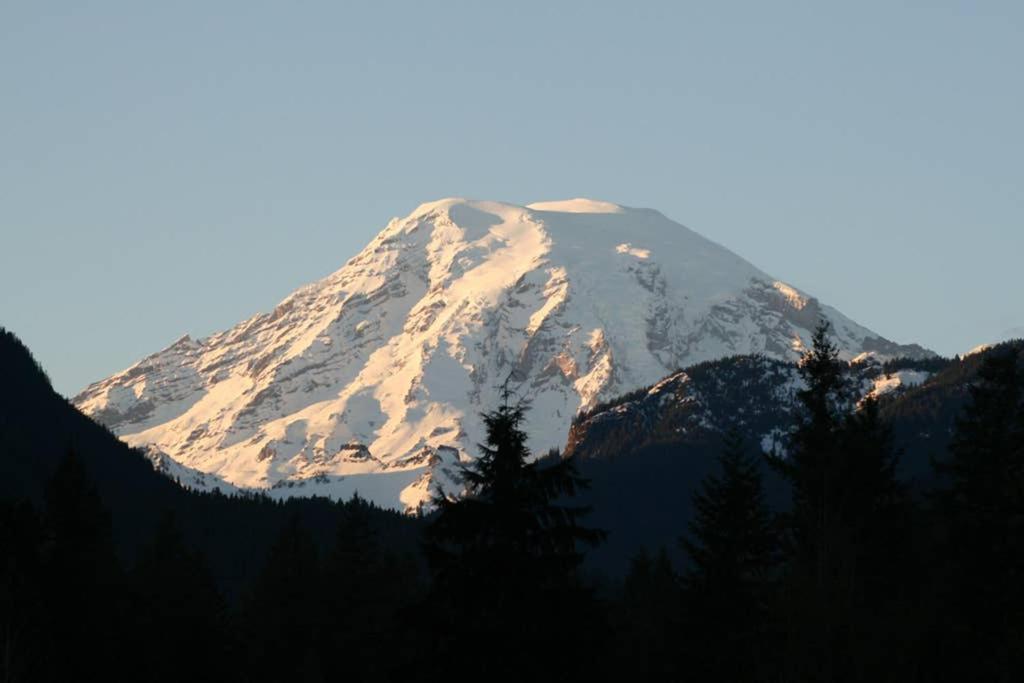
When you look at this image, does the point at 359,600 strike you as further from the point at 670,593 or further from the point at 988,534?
the point at 988,534

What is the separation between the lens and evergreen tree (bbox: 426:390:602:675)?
41.4m

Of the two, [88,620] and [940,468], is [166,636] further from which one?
[940,468]

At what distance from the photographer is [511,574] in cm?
4181

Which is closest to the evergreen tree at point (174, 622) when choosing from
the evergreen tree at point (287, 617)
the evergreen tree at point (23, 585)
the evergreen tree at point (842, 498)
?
the evergreen tree at point (287, 617)

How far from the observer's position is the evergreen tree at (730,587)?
2302 inches

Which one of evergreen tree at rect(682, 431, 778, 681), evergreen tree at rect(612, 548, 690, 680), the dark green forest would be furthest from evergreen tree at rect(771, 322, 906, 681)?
evergreen tree at rect(612, 548, 690, 680)

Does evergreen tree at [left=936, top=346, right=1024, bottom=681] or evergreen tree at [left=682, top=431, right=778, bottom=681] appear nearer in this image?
evergreen tree at [left=936, top=346, right=1024, bottom=681]

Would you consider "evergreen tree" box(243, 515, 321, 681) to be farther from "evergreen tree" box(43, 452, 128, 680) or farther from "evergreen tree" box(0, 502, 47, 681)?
"evergreen tree" box(0, 502, 47, 681)

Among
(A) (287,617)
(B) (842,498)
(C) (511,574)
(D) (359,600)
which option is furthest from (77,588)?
(C) (511,574)

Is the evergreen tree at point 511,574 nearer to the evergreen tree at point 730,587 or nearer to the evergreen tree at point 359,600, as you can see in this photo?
the evergreen tree at point 730,587

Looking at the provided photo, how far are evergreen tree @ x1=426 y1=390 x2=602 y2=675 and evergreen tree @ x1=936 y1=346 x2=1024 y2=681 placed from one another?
1590 cm

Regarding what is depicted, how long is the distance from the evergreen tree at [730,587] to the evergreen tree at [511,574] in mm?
16923

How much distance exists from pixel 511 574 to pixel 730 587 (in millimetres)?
18556

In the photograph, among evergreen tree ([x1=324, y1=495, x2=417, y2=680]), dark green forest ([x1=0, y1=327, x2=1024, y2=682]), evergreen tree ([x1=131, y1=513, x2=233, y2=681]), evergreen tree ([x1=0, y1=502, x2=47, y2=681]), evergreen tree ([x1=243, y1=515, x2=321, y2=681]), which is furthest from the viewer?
evergreen tree ([x1=243, y1=515, x2=321, y2=681])
